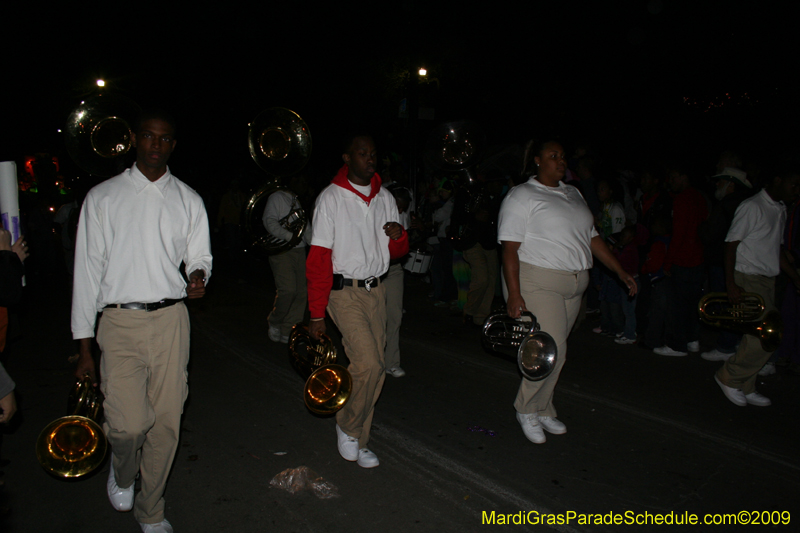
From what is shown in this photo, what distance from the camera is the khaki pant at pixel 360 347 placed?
391 cm

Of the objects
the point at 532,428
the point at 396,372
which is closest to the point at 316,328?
the point at 532,428

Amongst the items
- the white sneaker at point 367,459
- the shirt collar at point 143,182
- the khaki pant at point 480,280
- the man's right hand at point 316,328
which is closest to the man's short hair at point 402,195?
the khaki pant at point 480,280

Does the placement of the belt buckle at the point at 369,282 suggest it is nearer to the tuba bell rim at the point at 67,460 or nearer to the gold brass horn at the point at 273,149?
the tuba bell rim at the point at 67,460

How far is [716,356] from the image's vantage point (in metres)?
6.58

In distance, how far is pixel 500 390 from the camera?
5672 mm

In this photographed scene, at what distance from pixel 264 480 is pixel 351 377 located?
90cm

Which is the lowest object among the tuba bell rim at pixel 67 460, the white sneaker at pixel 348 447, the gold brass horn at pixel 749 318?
the white sneaker at pixel 348 447

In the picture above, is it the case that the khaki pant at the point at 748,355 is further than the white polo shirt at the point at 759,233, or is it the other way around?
the white polo shirt at the point at 759,233

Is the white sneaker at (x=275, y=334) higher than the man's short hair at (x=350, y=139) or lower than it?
lower

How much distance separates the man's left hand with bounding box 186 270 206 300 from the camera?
121 inches

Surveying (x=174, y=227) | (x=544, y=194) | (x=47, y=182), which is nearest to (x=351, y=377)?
(x=174, y=227)

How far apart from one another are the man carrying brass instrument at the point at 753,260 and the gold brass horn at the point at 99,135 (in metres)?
6.40

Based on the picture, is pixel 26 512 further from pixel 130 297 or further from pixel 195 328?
pixel 195 328

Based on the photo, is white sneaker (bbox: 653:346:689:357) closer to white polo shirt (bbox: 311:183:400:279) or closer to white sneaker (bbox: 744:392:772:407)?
white sneaker (bbox: 744:392:772:407)
